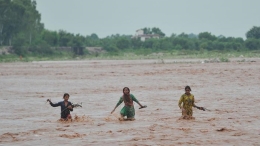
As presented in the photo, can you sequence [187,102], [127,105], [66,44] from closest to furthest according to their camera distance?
1. [187,102]
2. [127,105]
3. [66,44]

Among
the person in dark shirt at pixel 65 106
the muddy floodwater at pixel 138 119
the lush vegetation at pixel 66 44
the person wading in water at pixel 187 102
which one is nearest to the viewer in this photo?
the muddy floodwater at pixel 138 119

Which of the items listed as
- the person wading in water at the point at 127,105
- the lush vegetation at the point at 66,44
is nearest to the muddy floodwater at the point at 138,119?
the person wading in water at the point at 127,105

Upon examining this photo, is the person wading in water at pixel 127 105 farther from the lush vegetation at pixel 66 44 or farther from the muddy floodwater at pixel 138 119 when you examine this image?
the lush vegetation at pixel 66 44

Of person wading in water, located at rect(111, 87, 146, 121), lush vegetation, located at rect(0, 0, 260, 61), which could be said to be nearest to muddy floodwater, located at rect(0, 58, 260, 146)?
person wading in water, located at rect(111, 87, 146, 121)

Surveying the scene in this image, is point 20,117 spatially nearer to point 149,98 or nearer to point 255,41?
point 149,98

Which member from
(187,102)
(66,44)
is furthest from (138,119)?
(66,44)

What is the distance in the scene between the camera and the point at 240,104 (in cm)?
1791

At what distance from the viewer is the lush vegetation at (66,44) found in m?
85.6

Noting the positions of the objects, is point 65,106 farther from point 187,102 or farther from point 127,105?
point 187,102

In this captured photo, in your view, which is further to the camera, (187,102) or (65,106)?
(65,106)

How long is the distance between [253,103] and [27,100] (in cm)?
803

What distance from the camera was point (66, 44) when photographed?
9669 cm

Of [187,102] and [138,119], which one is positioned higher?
[187,102]

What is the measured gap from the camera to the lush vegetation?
281 ft
